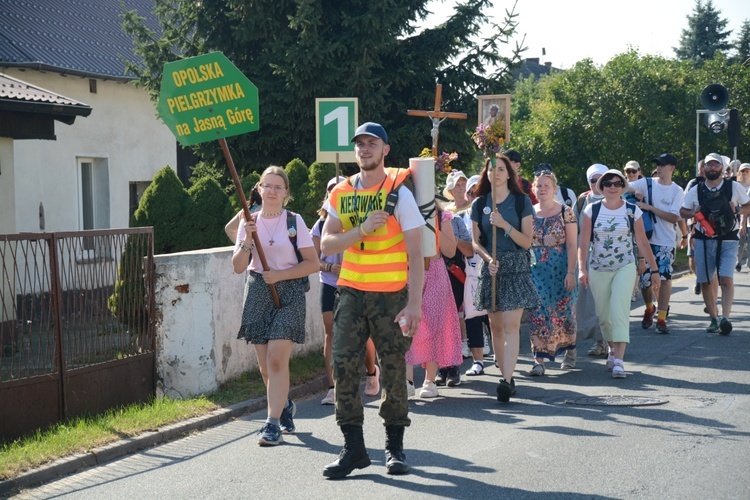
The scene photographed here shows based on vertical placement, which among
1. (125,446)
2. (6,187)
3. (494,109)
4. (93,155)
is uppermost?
(93,155)

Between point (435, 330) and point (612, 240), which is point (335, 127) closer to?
point (435, 330)

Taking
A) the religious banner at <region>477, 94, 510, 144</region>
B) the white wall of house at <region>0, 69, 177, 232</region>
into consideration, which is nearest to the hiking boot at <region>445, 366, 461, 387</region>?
the religious banner at <region>477, 94, 510, 144</region>

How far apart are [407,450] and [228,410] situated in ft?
7.17

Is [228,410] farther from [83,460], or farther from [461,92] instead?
[461,92]

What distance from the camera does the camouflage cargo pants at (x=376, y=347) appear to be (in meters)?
6.39

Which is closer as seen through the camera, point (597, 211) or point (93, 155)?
point (597, 211)

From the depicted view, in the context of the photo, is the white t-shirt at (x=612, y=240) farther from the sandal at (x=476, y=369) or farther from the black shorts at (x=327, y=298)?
the black shorts at (x=327, y=298)

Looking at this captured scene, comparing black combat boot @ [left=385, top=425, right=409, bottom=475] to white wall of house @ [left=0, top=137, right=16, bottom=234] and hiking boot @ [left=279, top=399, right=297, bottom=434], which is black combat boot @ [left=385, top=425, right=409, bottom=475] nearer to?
hiking boot @ [left=279, top=399, right=297, bottom=434]

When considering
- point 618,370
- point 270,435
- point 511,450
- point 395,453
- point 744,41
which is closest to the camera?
point 395,453

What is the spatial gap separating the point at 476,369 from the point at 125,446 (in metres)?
3.93

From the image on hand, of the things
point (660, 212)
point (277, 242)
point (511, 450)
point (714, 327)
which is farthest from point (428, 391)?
point (660, 212)

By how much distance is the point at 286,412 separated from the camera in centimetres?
797

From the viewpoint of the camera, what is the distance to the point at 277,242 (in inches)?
299

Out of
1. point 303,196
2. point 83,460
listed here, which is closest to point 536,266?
point 83,460
